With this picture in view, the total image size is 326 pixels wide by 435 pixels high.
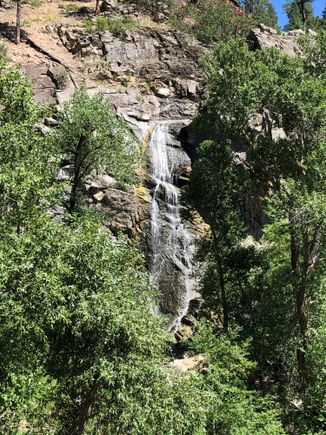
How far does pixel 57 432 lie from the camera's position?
11.7 m

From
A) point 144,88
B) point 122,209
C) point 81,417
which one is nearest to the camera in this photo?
point 81,417

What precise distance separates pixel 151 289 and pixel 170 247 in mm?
19818

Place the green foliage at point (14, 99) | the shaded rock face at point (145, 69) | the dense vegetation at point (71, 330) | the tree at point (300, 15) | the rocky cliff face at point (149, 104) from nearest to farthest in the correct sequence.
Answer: the dense vegetation at point (71, 330)
the green foliage at point (14, 99)
the rocky cliff face at point (149, 104)
the shaded rock face at point (145, 69)
the tree at point (300, 15)

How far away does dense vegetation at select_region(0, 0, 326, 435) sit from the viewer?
1046 cm

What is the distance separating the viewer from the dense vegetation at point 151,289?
1046cm

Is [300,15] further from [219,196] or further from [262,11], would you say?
[219,196]

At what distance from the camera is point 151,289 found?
43.2ft

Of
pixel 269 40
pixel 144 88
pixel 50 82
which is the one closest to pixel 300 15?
pixel 269 40

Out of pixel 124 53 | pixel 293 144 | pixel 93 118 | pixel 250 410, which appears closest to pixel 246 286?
pixel 293 144

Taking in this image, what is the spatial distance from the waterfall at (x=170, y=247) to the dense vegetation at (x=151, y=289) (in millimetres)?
4475

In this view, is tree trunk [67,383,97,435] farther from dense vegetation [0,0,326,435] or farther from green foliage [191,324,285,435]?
green foliage [191,324,285,435]

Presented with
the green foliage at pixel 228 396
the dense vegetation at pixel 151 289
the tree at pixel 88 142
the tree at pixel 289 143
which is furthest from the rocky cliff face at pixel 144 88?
the green foliage at pixel 228 396

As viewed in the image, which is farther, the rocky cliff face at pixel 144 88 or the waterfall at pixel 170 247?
the rocky cliff face at pixel 144 88

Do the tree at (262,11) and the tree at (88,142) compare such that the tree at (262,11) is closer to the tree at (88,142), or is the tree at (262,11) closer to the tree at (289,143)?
the tree at (289,143)
